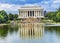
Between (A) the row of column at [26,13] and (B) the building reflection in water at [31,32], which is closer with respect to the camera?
(B) the building reflection in water at [31,32]

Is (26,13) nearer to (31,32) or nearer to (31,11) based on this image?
(31,11)

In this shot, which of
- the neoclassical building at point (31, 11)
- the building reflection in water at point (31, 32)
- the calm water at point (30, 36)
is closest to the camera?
the calm water at point (30, 36)

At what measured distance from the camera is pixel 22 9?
64688 millimetres

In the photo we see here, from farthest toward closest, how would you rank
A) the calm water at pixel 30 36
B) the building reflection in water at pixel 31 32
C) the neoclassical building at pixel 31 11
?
the neoclassical building at pixel 31 11, the building reflection in water at pixel 31 32, the calm water at pixel 30 36

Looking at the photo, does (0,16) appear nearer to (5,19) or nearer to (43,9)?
(5,19)

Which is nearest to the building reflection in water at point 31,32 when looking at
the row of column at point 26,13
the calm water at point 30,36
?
the calm water at point 30,36

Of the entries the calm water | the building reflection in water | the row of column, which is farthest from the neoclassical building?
the calm water

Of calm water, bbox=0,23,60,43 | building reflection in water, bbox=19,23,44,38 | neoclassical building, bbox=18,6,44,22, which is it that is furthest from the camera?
neoclassical building, bbox=18,6,44,22

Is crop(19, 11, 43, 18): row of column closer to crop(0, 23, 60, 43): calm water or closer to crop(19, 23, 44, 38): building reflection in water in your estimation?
crop(19, 23, 44, 38): building reflection in water

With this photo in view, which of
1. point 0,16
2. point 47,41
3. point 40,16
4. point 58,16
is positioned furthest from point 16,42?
point 40,16

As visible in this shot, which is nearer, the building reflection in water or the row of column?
the building reflection in water

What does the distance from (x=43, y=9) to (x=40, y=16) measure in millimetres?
3491

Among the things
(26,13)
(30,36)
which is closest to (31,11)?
(26,13)

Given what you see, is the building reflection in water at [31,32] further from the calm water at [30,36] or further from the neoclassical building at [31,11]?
the neoclassical building at [31,11]
